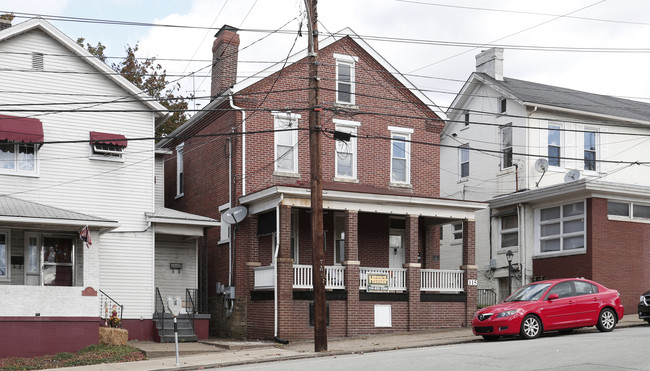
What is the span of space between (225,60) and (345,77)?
4427 millimetres

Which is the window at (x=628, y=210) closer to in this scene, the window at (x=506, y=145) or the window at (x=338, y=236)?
the window at (x=506, y=145)

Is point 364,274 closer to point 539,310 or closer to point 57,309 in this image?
point 539,310

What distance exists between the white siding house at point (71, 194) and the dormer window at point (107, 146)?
4 cm

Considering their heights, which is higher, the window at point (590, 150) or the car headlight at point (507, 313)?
the window at point (590, 150)

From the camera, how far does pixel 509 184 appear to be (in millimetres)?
32250

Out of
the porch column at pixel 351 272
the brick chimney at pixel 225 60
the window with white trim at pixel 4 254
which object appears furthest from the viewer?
the brick chimney at pixel 225 60

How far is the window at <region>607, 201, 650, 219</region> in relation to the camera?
2717 cm

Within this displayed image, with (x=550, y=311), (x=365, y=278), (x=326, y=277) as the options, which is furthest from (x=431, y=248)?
(x=550, y=311)

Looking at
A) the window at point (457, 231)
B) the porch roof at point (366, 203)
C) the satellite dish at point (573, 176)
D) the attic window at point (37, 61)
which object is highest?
the attic window at point (37, 61)

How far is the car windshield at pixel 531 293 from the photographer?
20.3m

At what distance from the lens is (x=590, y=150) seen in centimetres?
3312

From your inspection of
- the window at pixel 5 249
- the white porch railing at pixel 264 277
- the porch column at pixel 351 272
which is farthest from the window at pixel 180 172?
the window at pixel 5 249

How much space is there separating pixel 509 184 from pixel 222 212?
12639mm

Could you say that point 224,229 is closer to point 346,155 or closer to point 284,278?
point 284,278
